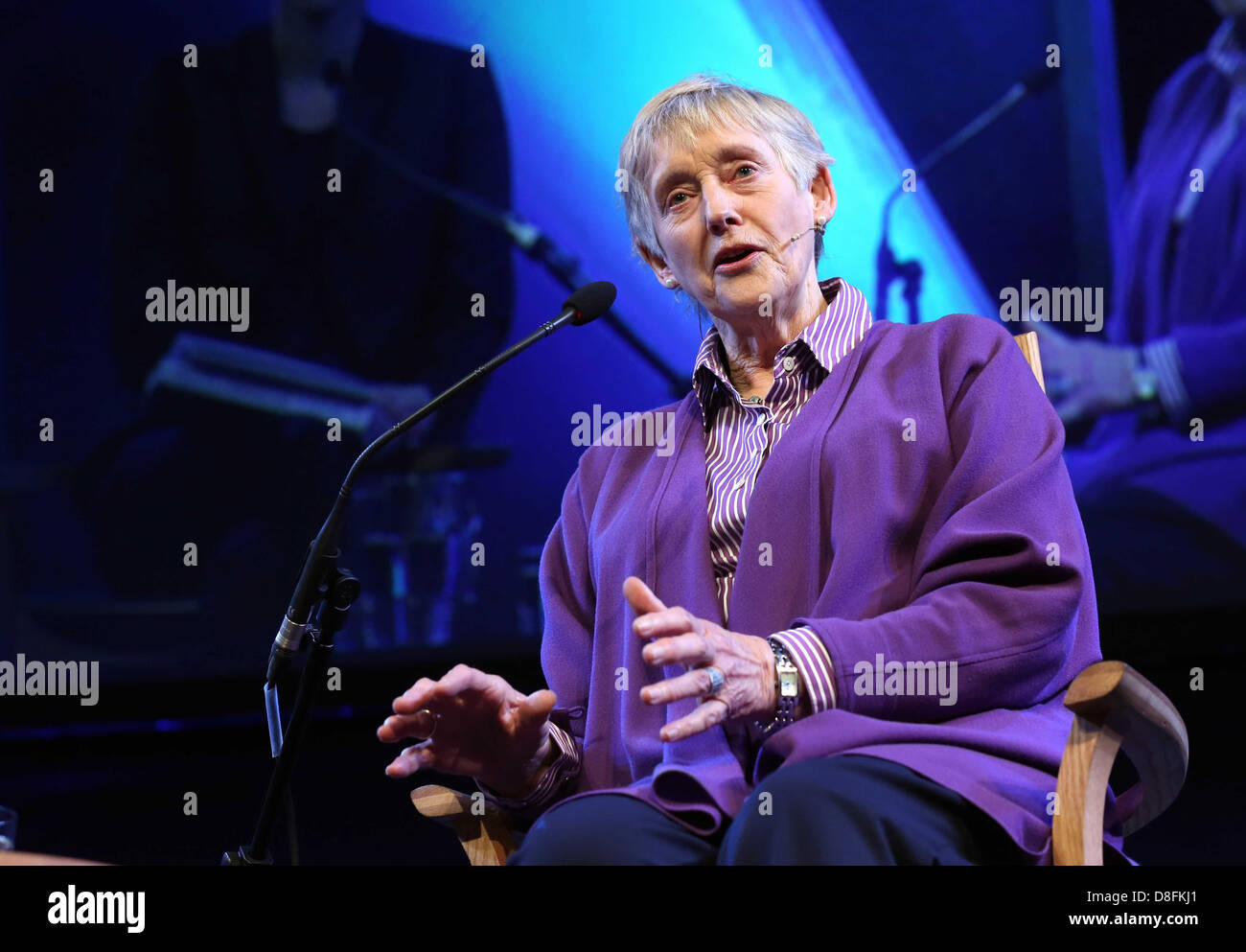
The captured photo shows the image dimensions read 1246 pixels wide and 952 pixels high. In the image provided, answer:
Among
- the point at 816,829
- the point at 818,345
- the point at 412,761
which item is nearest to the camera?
the point at 816,829

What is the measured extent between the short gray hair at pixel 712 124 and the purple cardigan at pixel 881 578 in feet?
0.91

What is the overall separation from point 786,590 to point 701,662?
274 millimetres

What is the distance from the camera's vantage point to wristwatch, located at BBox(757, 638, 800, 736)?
1.10m

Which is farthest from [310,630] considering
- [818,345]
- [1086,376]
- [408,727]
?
[1086,376]

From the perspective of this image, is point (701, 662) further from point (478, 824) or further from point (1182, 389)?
point (1182, 389)

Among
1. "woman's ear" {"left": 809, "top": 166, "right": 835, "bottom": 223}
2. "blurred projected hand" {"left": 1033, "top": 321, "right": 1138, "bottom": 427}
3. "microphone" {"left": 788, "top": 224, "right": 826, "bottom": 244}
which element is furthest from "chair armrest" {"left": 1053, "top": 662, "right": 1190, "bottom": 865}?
"blurred projected hand" {"left": 1033, "top": 321, "right": 1138, "bottom": 427}

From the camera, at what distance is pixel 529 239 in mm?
3590

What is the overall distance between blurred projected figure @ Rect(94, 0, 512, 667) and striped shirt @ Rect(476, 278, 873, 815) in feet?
6.88

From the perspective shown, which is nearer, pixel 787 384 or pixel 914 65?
pixel 787 384

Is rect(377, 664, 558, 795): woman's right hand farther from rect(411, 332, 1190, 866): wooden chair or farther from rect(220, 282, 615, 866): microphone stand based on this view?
rect(411, 332, 1190, 866): wooden chair
